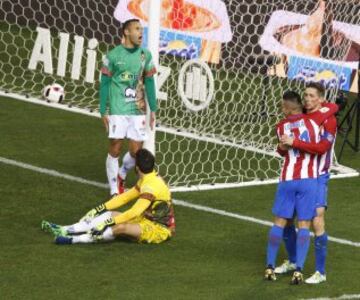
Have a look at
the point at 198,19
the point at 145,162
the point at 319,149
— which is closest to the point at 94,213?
the point at 145,162

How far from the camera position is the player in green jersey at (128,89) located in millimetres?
14078

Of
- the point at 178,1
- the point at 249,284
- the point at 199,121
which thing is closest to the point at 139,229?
the point at 249,284

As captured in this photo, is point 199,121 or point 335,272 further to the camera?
point 199,121

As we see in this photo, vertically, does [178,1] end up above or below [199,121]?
above

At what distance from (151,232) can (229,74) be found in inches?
214

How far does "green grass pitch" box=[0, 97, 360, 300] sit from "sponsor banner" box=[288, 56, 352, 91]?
121 cm

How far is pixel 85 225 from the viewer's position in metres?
12.9

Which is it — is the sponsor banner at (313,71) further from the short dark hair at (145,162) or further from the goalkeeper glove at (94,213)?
the goalkeeper glove at (94,213)

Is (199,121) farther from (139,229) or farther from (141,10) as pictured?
(139,229)

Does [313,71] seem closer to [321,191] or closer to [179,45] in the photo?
[179,45]

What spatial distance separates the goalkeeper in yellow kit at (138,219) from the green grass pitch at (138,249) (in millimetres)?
118

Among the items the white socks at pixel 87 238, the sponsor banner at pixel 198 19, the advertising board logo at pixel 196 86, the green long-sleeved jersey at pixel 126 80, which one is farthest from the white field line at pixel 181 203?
the sponsor banner at pixel 198 19

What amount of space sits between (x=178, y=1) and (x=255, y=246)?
716 centimetres

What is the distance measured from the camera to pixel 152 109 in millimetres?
14250
